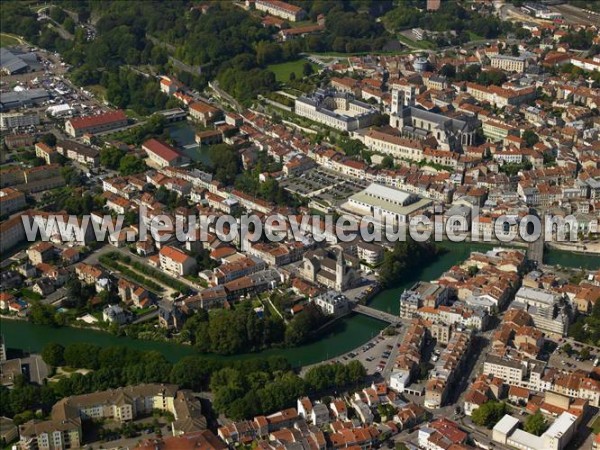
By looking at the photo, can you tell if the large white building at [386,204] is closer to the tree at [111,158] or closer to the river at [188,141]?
the river at [188,141]

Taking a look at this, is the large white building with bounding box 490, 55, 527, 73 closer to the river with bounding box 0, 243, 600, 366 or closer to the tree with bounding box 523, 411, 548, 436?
the river with bounding box 0, 243, 600, 366

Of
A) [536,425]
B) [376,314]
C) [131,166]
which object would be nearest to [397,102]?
[131,166]

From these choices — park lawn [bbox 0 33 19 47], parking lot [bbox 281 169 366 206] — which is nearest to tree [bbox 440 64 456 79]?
parking lot [bbox 281 169 366 206]

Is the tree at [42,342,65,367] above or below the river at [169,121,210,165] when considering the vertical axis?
above

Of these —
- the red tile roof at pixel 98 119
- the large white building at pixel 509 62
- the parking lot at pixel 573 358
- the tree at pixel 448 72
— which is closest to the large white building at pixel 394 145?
the tree at pixel 448 72

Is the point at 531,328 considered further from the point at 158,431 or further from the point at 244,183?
the point at 244,183

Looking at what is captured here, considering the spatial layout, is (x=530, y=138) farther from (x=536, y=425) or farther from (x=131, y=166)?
(x=536, y=425)
